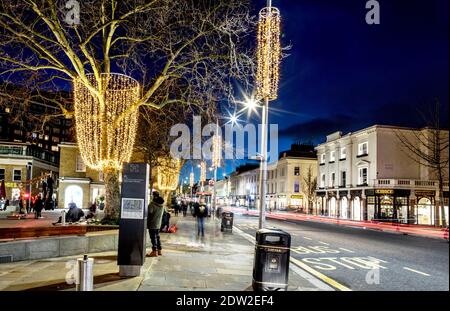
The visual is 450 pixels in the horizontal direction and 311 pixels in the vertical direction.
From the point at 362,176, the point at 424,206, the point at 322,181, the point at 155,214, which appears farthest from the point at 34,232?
the point at 322,181

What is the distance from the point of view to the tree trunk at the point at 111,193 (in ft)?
54.1

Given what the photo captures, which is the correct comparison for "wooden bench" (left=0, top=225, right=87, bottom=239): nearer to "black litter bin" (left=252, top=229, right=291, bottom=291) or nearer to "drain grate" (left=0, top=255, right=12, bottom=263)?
"drain grate" (left=0, top=255, right=12, bottom=263)

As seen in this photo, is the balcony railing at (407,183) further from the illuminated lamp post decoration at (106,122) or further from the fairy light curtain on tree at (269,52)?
A: the fairy light curtain on tree at (269,52)

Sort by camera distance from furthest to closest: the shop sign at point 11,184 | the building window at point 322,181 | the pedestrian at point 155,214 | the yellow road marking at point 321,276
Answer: the building window at point 322,181 → the shop sign at point 11,184 → the pedestrian at point 155,214 → the yellow road marking at point 321,276

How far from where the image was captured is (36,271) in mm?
9328

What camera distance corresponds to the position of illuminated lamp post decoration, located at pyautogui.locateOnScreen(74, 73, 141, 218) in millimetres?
15734

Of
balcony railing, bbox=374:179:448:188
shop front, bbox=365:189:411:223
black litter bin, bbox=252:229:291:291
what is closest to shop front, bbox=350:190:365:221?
shop front, bbox=365:189:411:223

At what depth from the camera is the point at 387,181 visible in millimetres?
42969

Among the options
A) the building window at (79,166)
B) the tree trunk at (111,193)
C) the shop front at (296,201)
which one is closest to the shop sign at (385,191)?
the shop front at (296,201)

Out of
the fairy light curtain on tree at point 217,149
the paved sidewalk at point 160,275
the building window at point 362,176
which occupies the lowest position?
the paved sidewalk at point 160,275

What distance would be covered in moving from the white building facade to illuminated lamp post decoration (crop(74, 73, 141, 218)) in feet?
103
